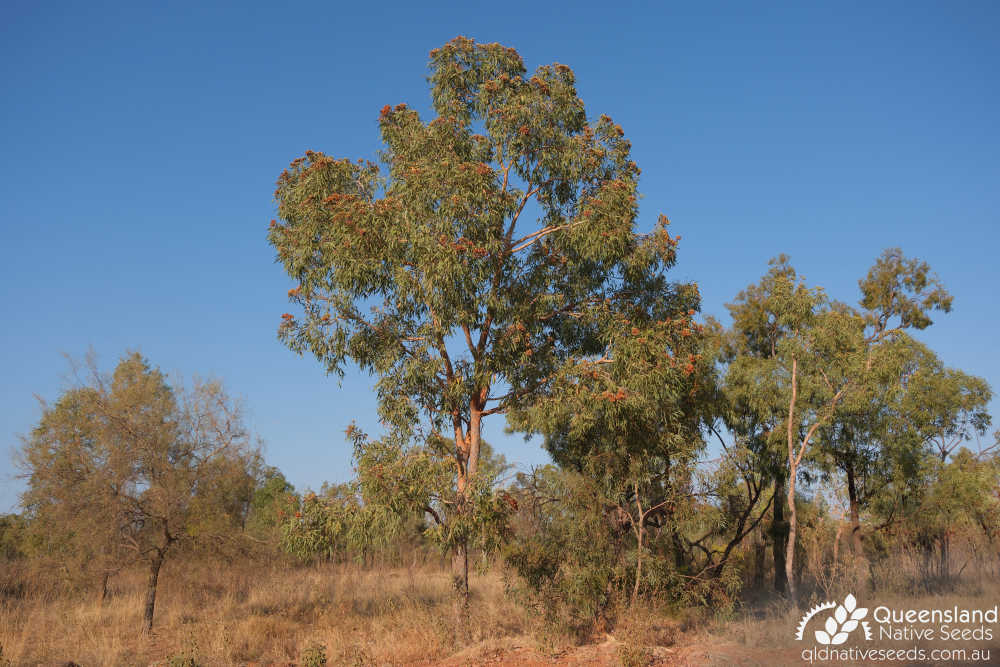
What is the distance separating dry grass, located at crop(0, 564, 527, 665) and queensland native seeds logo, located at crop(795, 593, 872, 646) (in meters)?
4.58

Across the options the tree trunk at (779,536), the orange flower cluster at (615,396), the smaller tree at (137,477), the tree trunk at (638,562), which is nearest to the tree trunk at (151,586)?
the smaller tree at (137,477)

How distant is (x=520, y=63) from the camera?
11.8 metres

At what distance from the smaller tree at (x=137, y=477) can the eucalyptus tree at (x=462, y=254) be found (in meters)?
3.19

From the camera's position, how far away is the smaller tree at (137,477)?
1145 cm

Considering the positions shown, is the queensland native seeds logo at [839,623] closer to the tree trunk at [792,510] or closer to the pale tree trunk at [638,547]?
the tree trunk at [792,510]

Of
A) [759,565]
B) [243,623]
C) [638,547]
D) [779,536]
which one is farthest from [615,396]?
[759,565]

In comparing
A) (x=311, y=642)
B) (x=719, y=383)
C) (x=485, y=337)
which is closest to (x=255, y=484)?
(x=311, y=642)

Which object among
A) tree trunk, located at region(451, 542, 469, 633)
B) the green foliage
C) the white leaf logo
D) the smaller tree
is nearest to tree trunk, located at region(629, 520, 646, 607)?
tree trunk, located at region(451, 542, 469, 633)

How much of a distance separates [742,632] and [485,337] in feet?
20.0

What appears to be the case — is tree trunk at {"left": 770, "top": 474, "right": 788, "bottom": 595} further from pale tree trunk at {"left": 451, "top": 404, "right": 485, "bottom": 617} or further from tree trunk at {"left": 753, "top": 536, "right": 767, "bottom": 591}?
pale tree trunk at {"left": 451, "top": 404, "right": 485, "bottom": 617}

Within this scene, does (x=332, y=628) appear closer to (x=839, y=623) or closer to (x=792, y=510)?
(x=839, y=623)

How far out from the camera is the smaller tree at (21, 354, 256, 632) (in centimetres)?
1145

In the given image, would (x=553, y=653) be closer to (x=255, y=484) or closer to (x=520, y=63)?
(x=255, y=484)

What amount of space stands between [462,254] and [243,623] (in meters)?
7.63
